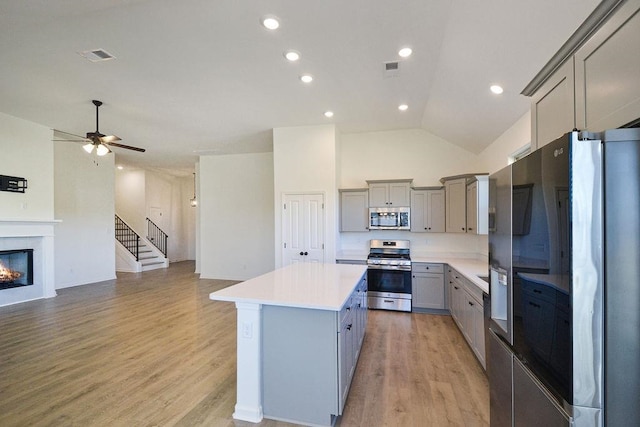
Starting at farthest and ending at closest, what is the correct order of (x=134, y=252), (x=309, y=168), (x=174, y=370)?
(x=134, y=252) < (x=309, y=168) < (x=174, y=370)

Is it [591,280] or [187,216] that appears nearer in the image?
[591,280]

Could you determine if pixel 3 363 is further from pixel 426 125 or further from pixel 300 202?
pixel 426 125

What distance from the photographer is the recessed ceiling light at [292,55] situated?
3.24 meters

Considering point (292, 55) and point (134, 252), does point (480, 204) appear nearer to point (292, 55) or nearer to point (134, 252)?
point (292, 55)

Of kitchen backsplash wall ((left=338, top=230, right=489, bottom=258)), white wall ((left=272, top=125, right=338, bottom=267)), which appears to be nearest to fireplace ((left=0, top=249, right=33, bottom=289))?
white wall ((left=272, top=125, right=338, bottom=267))

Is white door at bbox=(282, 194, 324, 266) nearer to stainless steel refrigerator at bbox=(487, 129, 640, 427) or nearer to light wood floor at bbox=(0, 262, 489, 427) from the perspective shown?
light wood floor at bbox=(0, 262, 489, 427)

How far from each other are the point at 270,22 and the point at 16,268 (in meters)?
6.84

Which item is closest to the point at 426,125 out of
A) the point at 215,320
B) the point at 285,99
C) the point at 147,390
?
the point at 285,99

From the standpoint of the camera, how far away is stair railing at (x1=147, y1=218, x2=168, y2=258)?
11.1 m

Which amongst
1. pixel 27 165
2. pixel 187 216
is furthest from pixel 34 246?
pixel 187 216

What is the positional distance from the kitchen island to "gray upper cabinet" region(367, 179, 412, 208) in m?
3.43

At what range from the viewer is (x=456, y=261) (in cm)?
508

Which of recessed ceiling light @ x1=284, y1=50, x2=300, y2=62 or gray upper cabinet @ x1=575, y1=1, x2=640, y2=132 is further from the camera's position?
recessed ceiling light @ x1=284, y1=50, x2=300, y2=62

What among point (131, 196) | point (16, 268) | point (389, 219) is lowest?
point (16, 268)
